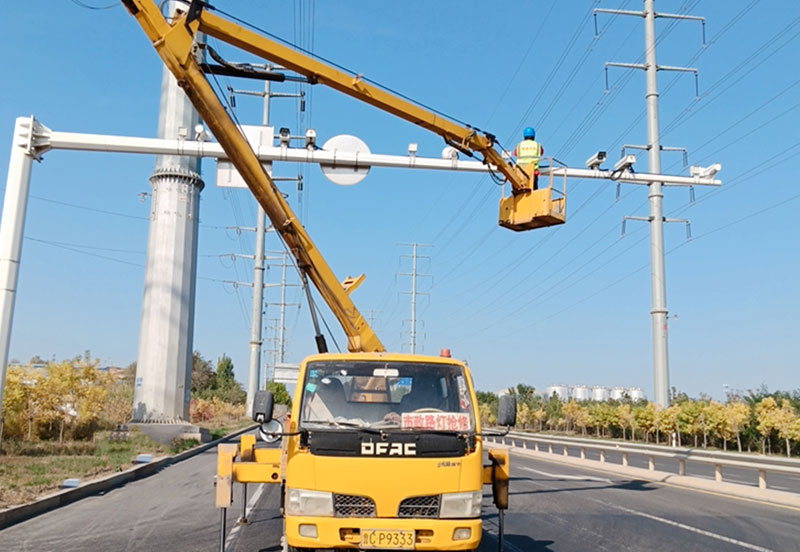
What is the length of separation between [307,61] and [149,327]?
68.3 feet

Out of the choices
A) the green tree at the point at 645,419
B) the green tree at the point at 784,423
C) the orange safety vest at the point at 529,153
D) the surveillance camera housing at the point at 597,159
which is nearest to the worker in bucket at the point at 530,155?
the orange safety vest at the point at 529,153

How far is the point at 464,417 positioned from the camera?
24.2 feet

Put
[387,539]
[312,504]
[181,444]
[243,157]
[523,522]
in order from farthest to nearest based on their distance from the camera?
[181,444]
[523,522]
[243,157]
[312,504]
[387,539]

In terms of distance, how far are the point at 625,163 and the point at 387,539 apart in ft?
39.4

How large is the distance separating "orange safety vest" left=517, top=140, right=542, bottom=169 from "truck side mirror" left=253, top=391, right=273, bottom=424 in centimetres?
753

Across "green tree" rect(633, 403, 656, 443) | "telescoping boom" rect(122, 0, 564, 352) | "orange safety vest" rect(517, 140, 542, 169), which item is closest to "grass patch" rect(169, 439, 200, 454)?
"telescoping boom" rect(122, 0, 564, 352)

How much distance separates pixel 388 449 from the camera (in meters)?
6.92

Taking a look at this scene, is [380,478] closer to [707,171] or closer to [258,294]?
[707,171]

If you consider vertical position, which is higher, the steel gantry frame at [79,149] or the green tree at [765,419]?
the steel gantry frame at [79,149]

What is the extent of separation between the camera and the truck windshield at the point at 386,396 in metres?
7.28

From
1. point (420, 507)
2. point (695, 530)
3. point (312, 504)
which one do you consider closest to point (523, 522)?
point (695, 530)

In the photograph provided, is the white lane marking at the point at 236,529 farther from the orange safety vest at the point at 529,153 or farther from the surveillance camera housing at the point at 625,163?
the surveillance camera housing at the point at 625,163

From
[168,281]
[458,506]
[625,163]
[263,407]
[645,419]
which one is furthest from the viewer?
[645,419]

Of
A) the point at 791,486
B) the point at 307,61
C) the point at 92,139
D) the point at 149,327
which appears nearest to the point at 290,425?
the point at 307,61
